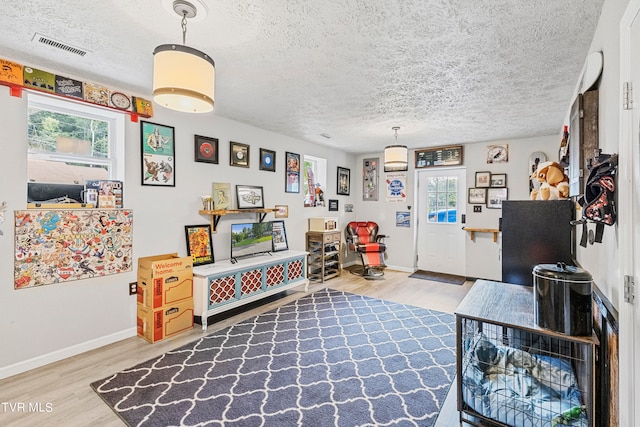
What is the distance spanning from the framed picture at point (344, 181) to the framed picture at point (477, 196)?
2.30 metres

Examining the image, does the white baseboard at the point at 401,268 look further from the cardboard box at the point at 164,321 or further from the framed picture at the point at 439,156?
the cardboard box at the point at 164,321

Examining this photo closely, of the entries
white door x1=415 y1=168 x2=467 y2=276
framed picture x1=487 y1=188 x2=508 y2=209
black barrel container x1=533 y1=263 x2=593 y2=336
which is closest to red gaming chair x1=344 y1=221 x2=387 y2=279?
white door x1=415 y1=168 x2=467 y2=276

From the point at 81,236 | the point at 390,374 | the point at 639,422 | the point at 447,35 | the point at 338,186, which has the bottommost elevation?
the point at 390,374

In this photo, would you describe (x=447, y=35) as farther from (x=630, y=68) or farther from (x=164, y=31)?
(x=164, y=31)

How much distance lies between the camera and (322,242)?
509cm

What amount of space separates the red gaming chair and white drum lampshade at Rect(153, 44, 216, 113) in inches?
172

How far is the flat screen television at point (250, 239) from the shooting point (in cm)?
377

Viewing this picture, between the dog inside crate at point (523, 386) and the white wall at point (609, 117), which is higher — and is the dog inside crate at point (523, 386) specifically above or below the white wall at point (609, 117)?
below

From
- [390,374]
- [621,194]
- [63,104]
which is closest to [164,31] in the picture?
[63,104]

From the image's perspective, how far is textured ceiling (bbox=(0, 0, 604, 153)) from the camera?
1712mm

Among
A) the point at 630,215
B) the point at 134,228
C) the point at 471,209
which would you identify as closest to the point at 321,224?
the point at 471,209

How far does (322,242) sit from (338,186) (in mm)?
1457

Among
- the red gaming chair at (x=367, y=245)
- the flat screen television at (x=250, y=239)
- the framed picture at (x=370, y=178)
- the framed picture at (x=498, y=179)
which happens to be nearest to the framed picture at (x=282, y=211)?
the flat screen television at (x=250, y=239)

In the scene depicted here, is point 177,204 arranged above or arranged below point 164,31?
below
